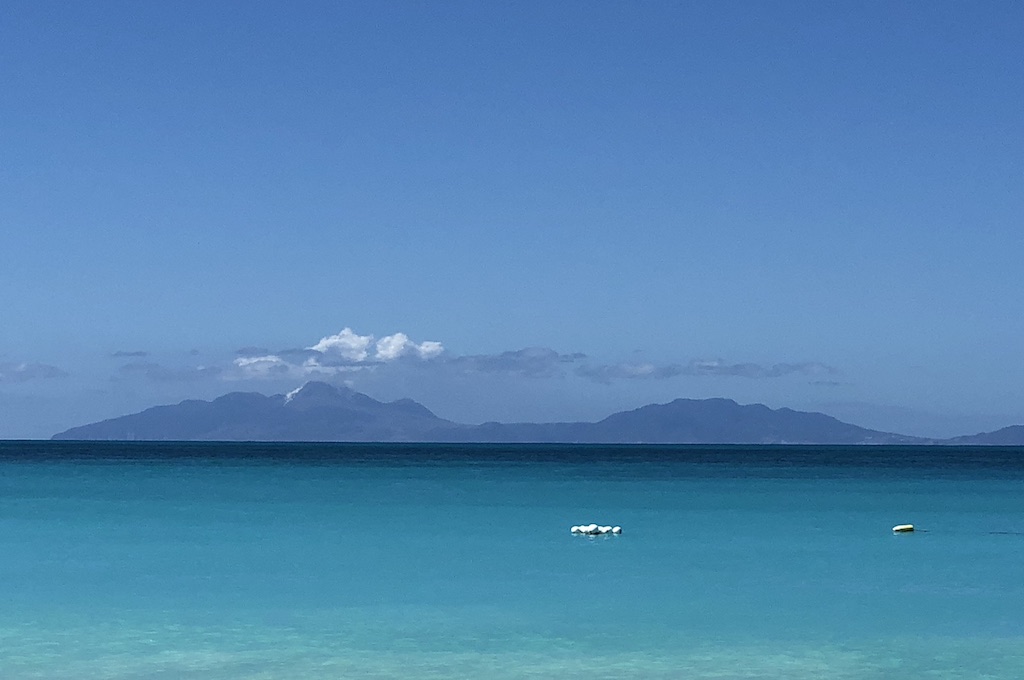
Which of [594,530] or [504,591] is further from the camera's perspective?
[594,530]

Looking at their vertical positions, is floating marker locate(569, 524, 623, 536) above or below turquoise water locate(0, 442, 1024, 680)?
above

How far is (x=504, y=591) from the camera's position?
25281mm

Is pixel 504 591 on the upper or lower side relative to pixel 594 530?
lower

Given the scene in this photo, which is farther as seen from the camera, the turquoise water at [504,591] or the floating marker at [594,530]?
the floating marker at [594,530]

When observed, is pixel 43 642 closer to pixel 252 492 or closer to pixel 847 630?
pixel 847 630

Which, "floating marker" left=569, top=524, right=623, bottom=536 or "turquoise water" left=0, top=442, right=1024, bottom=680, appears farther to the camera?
"floating marker" left=569, top=524, right=623, bottom=536

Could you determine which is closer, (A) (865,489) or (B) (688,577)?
(B) (688,577)

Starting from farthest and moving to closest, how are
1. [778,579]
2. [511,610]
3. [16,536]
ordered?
[16,536]
[778,579]
[511,610]

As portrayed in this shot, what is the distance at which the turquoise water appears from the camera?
18594mm

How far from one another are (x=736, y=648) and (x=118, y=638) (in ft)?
31.4

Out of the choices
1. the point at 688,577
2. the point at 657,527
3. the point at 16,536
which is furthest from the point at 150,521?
the point at 688,577

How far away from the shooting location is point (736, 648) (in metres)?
19.6

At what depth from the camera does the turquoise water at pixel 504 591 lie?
732 inches

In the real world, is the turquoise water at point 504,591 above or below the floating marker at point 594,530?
below
